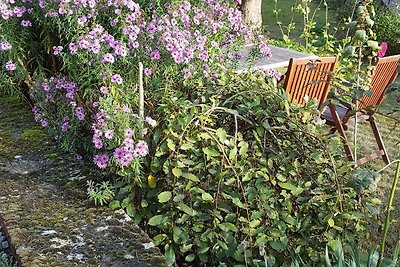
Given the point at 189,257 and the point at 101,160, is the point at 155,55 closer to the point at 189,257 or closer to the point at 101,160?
the point at 101,160

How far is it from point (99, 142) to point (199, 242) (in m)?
0.63

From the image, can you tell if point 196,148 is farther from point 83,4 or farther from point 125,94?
point 83,4

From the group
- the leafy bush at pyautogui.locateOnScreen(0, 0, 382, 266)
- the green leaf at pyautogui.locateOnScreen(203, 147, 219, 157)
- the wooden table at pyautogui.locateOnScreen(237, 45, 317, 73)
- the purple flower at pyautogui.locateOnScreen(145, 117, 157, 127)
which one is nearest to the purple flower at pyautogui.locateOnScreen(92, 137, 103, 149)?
the leafy bush at pyautogui.locateOnScreen(0, 0, 382, 266)

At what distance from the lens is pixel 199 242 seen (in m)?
2.21

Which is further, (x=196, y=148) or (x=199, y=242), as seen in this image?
(x=196, y=148)

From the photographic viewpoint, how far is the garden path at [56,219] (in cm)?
192

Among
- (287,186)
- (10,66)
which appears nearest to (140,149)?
(287,186)

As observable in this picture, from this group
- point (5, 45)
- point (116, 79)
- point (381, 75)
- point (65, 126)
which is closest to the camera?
point (116, 79)

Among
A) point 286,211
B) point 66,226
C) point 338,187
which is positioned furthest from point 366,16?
point 66,226

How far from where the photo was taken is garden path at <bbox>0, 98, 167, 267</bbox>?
1917mm

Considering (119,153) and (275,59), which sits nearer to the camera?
(119,153)

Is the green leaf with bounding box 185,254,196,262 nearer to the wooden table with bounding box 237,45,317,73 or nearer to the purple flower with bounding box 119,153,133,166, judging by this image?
the purple flower with bounding box 119,153,133,166

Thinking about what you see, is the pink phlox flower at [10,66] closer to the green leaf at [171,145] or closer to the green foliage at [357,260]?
the green leaf at [171,145]

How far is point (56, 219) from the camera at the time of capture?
84.4 inches
